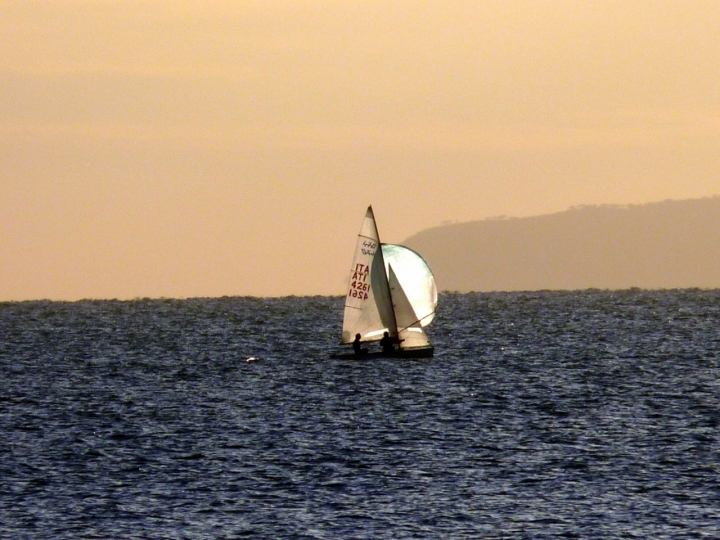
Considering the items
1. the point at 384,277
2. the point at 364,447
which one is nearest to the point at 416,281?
the point at 384,277

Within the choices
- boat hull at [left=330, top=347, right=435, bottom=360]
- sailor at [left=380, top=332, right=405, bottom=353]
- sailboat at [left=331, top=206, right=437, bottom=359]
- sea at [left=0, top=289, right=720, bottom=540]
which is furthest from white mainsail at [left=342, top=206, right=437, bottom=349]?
sea at [left=0, top=289, right=720, bottom=540]

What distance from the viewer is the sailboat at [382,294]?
81.2m

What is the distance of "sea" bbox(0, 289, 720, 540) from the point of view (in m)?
35.9

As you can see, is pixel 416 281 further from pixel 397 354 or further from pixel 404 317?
pixel 397 354

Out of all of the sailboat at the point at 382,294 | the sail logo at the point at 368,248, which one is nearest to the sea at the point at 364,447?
the sailboat at the point at 382,294

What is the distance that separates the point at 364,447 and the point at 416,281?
33.9m

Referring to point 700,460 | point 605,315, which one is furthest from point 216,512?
point 605,315

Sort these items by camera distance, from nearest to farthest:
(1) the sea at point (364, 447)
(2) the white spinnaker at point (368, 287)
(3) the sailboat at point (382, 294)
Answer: (1) the sea at point (364, 447) < (2) the white spinnaker at point (368, 287) < (3) the sailboat at point (382, 294)

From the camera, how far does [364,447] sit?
162 ft

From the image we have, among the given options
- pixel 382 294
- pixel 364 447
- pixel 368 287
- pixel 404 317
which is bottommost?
pixel 364 447

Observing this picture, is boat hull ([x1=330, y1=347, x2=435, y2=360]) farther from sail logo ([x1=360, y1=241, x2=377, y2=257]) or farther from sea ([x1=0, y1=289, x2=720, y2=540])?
sail logo ([x1=360, y1=241, x2=377, y2=257])

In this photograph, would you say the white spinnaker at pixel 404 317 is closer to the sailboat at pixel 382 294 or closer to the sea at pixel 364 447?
the sailboat at pixel 382 294

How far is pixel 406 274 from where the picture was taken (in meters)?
82.3

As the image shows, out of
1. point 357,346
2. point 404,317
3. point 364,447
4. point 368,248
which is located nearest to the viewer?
point 364,447
